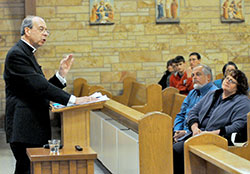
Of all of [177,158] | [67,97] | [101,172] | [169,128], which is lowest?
[101,172]

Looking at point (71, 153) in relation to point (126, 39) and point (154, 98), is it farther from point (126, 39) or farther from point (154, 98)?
point (126, 39)

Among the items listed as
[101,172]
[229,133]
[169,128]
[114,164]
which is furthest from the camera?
[101,172]

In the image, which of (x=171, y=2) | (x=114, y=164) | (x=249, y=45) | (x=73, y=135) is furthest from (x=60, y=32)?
(x=73, y=135)

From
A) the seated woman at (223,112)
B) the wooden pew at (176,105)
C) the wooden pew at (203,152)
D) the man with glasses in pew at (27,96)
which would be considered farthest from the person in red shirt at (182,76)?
the wooden pew at (203,152)

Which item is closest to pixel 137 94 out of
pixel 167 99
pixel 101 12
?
pixel 167 99

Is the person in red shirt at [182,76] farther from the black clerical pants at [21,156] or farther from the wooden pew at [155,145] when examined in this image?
the black clerical pants at [21,156]

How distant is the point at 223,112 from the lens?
493 cm

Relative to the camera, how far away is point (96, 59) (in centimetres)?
1029

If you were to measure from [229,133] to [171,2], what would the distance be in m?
5.97

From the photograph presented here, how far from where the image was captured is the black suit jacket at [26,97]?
3580 mm

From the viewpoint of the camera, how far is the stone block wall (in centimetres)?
1016

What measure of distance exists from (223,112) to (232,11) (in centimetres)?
591

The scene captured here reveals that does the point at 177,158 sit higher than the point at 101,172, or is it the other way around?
the point at 177,158

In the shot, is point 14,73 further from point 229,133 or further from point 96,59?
point 96,59
